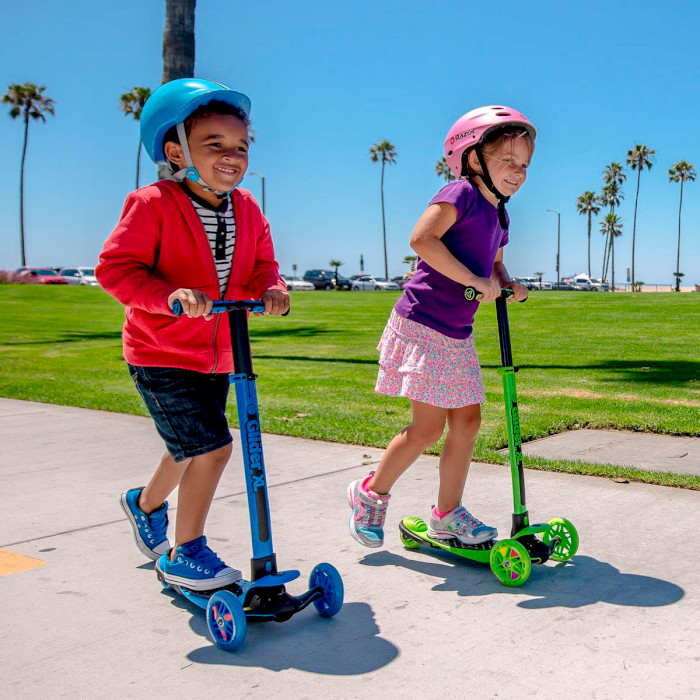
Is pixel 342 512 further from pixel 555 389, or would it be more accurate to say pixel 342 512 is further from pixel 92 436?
pixel 555 389

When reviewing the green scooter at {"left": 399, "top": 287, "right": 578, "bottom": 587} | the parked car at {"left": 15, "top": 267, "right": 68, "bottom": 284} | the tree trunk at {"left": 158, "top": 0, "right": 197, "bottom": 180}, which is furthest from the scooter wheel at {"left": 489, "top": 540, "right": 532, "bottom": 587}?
the parked car at {"left": 15, "top": 267, "right": 68, "bottom": 284}

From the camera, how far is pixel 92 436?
602 cm

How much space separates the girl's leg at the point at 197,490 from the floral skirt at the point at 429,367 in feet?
2.75

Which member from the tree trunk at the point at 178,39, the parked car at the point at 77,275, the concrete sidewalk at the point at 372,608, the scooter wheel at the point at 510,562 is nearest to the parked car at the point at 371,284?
the parked car at the point at 77,275

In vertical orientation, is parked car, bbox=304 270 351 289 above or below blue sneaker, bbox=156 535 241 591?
above

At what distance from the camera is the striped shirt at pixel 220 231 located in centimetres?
296

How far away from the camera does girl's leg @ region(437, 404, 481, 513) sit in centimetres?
350

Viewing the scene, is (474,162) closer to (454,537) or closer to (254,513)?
(454,537)

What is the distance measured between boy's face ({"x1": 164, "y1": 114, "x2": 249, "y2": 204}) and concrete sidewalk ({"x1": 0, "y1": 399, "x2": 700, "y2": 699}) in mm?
1516

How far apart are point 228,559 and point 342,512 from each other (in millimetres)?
770

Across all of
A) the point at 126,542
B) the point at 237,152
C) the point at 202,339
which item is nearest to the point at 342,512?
the point at 126,542

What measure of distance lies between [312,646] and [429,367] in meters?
1.20

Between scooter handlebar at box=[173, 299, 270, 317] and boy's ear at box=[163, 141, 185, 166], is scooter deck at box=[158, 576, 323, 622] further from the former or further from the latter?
boy's ear at box=[163, 141, 185, 166]

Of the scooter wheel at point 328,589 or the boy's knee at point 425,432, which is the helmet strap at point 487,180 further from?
the scooter wheel at point 328,589
